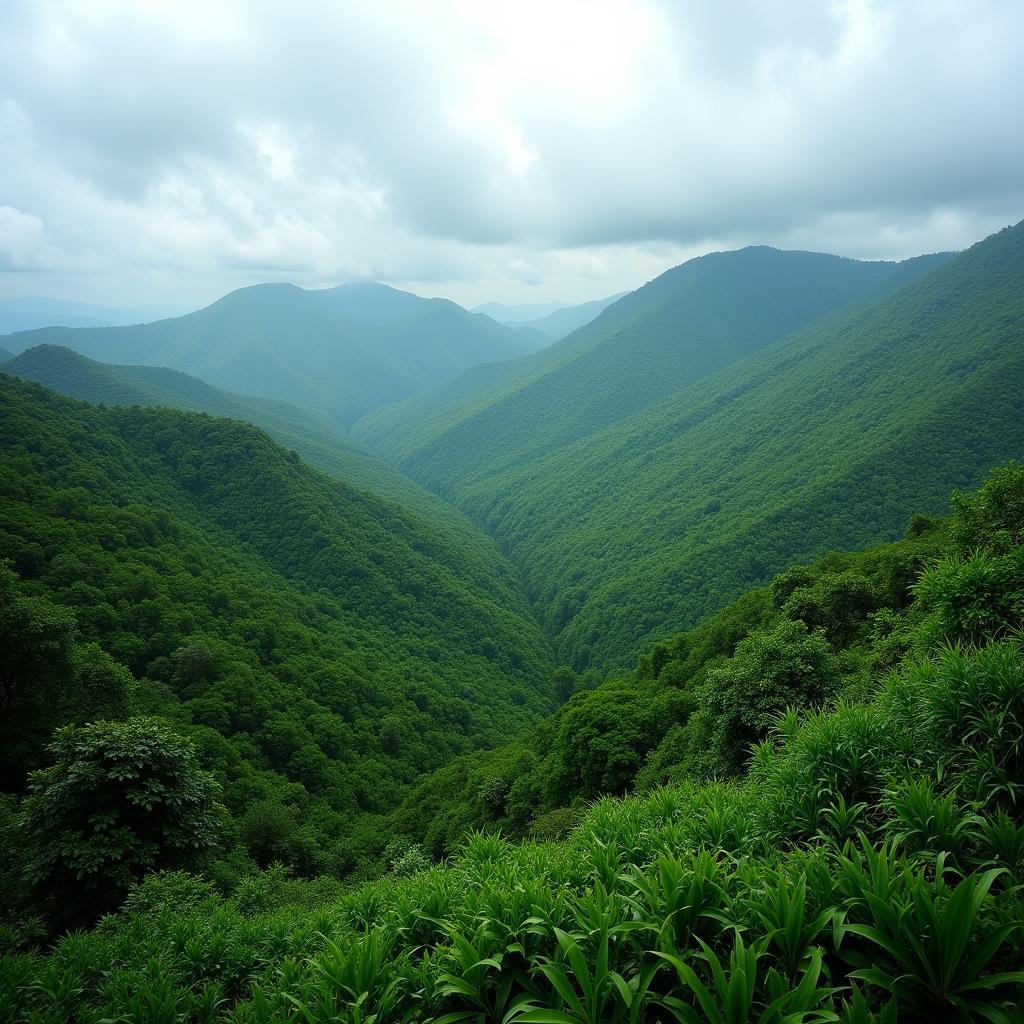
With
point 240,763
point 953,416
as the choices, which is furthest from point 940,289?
point 240,763

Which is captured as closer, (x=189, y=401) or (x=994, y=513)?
(x=994, y=513)

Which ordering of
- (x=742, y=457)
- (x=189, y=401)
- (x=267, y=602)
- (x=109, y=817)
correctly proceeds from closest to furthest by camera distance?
(x=109, y=817) → (x=267, y=602) → (x=742, y=457) → (x=189, y=401)

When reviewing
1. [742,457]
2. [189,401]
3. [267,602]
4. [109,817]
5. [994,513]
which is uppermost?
[189,401]

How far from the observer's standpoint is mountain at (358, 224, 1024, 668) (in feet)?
247

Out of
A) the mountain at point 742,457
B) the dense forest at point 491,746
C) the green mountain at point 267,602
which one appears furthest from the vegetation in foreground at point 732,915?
the mountain at point 742,457

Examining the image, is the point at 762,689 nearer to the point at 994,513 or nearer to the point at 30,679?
the point at 994,513

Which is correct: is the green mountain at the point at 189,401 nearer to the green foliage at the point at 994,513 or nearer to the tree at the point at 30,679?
the tree at the point at 30,679

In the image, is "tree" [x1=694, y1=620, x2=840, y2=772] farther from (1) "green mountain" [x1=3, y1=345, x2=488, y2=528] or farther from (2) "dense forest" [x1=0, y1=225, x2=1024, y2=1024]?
(1) "green mountain" [x1=3, y1=345, x2=488, y2=528]

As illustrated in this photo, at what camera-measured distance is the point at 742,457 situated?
369ft

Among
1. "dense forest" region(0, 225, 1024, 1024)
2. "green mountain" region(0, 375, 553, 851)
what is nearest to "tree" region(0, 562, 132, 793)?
"dense forest" region(0, 225, 1024, 1024)

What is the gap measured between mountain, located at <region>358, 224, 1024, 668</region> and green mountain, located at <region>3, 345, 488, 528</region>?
18.6 metres

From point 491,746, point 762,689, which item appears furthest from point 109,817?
point 491,746

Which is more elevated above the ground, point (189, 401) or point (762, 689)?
point (189, 401)

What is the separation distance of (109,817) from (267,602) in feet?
118
